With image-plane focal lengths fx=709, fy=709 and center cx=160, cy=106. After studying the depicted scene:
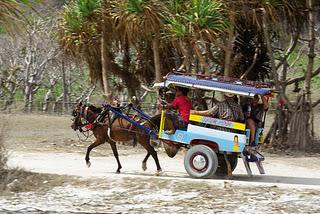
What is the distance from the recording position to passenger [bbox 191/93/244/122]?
12836mm

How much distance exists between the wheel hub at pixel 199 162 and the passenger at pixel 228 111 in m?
0.80

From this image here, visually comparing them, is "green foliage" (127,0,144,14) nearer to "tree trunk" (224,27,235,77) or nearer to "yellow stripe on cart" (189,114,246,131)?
"tree trunk" (224,27,235,77)

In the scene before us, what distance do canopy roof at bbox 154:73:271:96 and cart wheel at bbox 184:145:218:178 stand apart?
1.12 metres

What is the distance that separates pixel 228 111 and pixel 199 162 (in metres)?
1.07

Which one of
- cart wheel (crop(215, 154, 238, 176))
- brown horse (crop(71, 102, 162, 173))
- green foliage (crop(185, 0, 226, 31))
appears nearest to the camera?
cart wheel (crop(215, 154, 238, 176))

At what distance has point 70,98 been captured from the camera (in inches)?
1388

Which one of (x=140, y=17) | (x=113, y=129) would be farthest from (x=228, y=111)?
(x=140, y=17)

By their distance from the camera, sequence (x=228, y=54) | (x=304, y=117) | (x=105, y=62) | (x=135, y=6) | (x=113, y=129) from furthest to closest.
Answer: (x=105, y=62)
(x=304, y=117)
(x=228, y=54)
(x=135, y=6)
(x=113, y=129)

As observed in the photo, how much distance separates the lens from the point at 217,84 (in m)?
13.0

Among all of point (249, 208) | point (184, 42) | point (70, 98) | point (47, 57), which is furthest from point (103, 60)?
point (70, 98)

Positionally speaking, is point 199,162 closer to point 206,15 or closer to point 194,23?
point 194,23

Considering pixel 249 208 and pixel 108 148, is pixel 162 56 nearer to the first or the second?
pixel 108 148

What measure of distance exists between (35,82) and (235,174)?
19.7 m

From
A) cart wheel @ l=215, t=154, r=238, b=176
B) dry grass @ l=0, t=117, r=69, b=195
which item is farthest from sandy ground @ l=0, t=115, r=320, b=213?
cart wheel @ l=215, t=154, r=238, b=176
